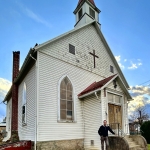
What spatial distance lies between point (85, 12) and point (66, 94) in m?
9.06

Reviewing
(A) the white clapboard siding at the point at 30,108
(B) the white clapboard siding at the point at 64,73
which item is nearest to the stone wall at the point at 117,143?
(B) the white clapboard siding at the point at 64,73

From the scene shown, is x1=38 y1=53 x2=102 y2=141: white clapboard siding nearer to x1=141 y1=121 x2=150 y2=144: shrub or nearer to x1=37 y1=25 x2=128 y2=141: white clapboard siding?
x1=37 y1=25 x2=128 y2=141: white clapboard siding

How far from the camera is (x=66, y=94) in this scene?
39.9 feet

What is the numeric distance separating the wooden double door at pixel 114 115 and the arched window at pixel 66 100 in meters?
2.62

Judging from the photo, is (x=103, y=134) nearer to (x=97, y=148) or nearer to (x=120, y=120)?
(x=97, y=148)

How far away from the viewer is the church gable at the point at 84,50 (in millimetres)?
12359

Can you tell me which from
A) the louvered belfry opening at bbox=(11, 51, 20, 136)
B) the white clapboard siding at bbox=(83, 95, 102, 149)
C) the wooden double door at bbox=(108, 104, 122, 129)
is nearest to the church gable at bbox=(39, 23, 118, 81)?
the white clapboard siding at bbox=(83, 95, 102, 149)

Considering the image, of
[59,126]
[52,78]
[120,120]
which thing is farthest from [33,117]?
[120,120]

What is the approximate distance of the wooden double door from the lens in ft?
40.9

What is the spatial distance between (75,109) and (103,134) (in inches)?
113

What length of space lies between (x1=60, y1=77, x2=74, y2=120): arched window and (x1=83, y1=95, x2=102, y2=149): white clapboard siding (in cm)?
106

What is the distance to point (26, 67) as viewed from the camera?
1260cm

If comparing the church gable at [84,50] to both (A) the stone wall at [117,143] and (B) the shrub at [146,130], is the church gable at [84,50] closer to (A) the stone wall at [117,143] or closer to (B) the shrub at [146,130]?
(A) the stone wall at [117,143]

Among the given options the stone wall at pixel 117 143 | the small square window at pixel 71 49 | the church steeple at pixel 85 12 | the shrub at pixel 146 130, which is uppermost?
the church steeple at pixel 85 12
